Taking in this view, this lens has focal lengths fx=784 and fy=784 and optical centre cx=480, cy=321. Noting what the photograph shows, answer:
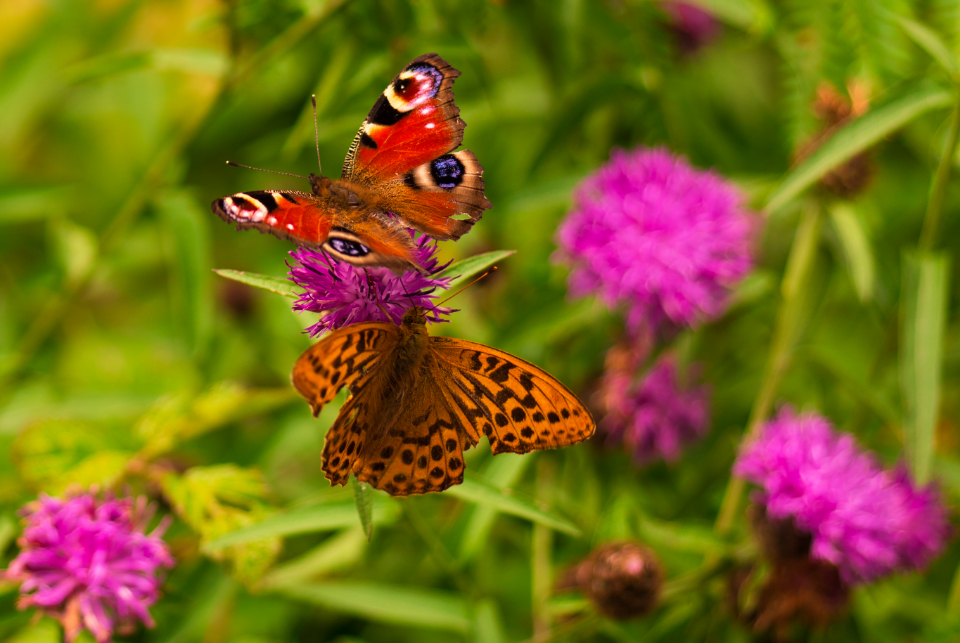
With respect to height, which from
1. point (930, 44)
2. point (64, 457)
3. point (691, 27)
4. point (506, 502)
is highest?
point (930, 44)

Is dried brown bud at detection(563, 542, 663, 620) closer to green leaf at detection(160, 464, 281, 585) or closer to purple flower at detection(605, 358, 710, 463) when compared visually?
purple flower at detection(605, 358, 710, 463)

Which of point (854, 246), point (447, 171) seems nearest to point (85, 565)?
point (447, 171)

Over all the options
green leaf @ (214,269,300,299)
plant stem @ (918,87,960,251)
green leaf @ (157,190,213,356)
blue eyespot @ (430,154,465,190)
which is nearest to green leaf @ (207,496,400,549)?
green leaf @ (214,269,300,299)

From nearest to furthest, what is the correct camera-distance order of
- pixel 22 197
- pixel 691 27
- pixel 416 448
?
pixel 416 448
pixel 22 197
pixel 691 27

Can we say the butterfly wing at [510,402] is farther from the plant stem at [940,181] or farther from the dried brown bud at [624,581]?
the plant stem at [940,181]

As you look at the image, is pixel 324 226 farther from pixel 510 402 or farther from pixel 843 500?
pixel 843 500

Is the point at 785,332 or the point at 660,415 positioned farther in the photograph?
the point at 660,415
